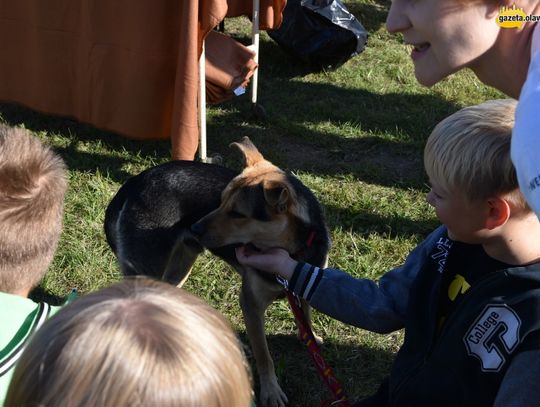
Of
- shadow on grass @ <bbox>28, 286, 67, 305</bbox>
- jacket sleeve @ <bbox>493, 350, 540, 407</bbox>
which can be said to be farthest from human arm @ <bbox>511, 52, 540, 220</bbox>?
shadow on grass @ <bbox>28, 286, 67, 305</bbox>

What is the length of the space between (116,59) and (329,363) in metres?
2.96

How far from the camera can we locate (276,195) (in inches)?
131

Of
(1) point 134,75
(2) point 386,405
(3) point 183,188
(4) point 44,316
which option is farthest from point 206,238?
(1) point 134,75

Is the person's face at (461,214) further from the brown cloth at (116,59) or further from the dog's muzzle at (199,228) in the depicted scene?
the brown cloth at (116,59)

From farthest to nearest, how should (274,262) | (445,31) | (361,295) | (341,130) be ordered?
(341,130)
(274,262)
(361,295)
(445,31)

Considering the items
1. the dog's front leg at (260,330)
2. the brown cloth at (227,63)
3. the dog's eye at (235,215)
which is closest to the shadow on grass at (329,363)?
the dog's front leg at (260,330)

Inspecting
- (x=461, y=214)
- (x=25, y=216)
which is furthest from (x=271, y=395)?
(x=25, y=216)

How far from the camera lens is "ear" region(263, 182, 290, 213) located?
3324 millimetres

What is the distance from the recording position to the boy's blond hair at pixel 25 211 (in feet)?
6.44

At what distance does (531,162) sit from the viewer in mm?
1221

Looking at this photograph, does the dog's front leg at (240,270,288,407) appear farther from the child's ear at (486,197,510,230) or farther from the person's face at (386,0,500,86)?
the person's face at (386,0,500,86)

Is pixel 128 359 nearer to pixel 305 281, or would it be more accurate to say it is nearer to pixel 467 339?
pixel 467 339

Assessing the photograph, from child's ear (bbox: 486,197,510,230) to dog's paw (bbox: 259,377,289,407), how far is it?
180 centimetres

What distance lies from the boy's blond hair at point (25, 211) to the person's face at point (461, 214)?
1.29m
